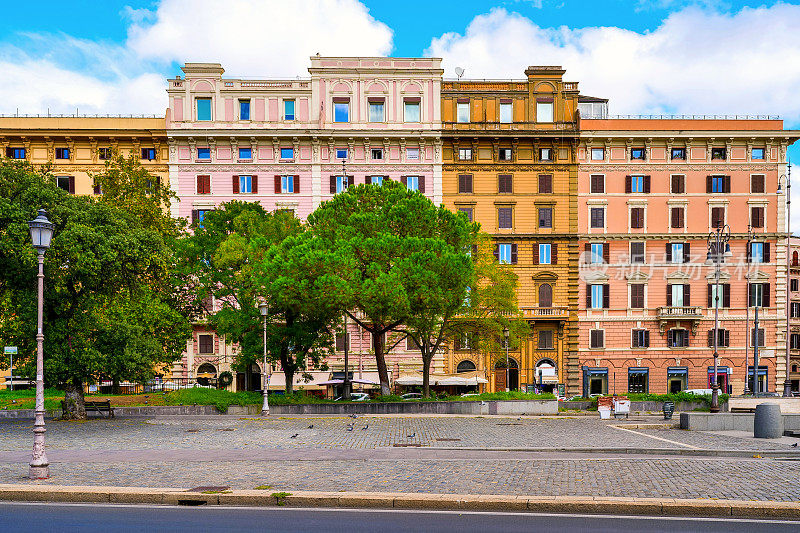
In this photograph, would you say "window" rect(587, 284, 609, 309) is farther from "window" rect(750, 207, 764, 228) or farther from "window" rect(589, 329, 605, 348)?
"window" rect(750, 207, 764, 228)

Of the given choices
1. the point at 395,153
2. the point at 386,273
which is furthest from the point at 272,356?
the point at 395,153

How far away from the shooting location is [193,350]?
171 ft

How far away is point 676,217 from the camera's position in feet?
180

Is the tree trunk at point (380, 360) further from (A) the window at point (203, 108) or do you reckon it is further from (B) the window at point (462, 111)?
(A) the window at point (203, 108)

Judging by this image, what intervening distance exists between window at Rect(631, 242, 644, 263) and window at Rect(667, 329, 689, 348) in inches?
246

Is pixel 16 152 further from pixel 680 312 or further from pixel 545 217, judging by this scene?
pixel 680 312

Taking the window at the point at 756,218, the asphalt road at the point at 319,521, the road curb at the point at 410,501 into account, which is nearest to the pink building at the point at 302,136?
the window at the point at 756,218

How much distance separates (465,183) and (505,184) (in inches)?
129

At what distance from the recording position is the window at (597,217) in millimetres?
54781

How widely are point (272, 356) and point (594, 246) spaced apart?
96.7ft

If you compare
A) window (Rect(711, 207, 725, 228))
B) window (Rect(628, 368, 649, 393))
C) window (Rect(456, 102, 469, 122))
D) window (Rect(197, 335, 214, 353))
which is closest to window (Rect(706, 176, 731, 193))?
window (Rect(711, 207, 725, 228))

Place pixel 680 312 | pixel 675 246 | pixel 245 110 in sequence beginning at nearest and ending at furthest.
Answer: pixel 245 110 < pixel 680 312 < pixel 675 246

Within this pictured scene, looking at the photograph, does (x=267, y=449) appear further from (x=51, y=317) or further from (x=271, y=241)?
(x=271, y=241)

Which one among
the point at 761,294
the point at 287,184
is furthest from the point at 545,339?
the point at 287,184
